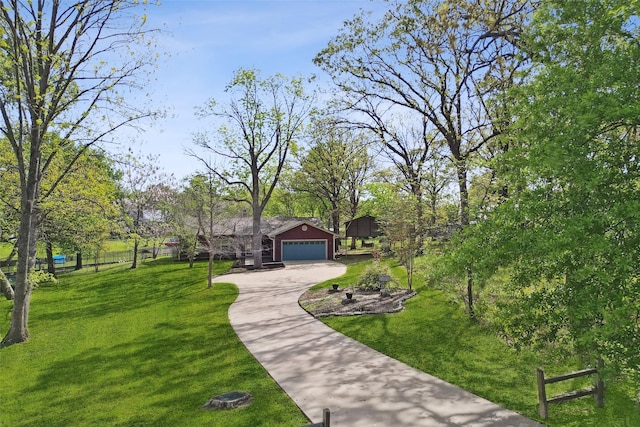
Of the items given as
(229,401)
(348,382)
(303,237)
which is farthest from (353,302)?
(303,237)

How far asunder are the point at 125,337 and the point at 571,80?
48.6 ft

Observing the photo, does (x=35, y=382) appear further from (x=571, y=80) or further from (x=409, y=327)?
(x=571, y=80)

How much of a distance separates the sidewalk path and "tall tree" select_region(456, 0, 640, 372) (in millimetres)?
2104

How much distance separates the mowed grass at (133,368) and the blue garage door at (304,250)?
1711 cm

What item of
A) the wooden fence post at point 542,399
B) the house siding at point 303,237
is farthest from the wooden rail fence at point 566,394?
the house siding at point 303,237

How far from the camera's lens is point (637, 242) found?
208 inches

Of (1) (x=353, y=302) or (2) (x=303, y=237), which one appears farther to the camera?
(2) (x=303, y=237)

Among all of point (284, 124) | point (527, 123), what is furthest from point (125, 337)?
point (284, 124)

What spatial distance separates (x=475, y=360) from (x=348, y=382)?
3.79m

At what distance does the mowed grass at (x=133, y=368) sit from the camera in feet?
27.2

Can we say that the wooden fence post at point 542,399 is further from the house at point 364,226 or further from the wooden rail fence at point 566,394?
the house at point 364,226

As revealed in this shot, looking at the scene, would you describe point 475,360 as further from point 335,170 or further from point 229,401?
point 335,170

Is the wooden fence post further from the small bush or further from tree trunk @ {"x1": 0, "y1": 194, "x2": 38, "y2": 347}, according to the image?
tree trunk @ {"x1": 0, "y1": 194, "x2": 38, "y2": 347}

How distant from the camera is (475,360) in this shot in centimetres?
1102
